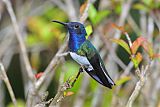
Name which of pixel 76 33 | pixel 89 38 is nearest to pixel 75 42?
pixel 76 33

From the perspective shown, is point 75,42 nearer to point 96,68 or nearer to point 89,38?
point 96,68

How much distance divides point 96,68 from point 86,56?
6cm

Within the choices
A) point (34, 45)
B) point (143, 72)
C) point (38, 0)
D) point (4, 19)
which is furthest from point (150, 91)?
point (4, 19)

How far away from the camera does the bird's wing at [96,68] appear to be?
4.77 ft

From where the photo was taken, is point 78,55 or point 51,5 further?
point 51,5

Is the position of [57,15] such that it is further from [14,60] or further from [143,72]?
[143,72]

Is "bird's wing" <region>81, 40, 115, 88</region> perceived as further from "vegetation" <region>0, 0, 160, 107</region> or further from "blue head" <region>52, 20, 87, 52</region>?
"vegetation" <region>0, 0, 160, 107</region>

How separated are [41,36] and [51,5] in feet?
1.48

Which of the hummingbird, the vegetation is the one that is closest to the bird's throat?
the hummingbird

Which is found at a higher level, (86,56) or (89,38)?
(86,56)

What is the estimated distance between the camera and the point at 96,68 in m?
1.48

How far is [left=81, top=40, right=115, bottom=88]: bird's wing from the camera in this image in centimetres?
145

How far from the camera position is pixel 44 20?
4.10 m

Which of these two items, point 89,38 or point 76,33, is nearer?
point 76,33
